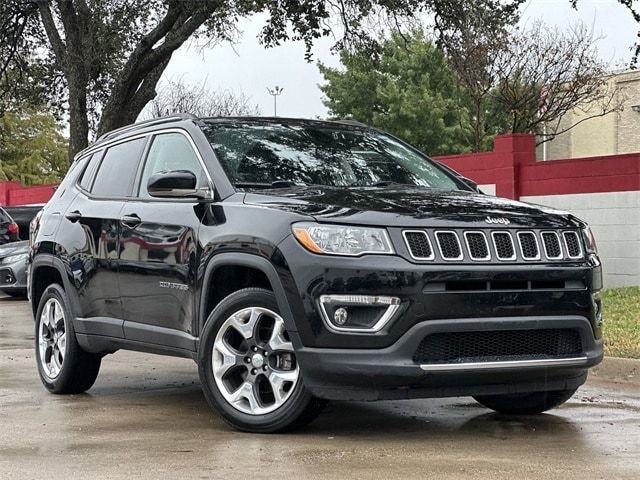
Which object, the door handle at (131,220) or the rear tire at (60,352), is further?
the rear tire at (60,352)

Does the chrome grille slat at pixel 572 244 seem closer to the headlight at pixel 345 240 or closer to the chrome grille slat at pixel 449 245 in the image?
the chrome grille slat at pixel 449 245

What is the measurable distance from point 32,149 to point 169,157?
60.0 m

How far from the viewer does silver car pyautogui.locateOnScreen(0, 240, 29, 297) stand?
687 inches

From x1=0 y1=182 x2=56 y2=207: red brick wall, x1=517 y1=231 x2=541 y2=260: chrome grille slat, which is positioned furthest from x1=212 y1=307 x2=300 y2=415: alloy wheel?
x1=0 y1=182 x2=56 y2=207: red brick wall

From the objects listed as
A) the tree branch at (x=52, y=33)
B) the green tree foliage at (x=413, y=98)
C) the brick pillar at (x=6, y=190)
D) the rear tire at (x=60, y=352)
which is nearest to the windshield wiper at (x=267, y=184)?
the rear tire at (x=60, y=352)

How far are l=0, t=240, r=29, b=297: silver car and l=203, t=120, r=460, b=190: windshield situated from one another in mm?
10800

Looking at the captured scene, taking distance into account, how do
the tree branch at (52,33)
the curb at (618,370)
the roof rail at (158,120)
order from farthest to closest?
the tree branch at (52,33)
the curb at (618,370)
the roof rail at (158,120)

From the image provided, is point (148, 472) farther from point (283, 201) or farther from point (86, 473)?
point (283, 201)

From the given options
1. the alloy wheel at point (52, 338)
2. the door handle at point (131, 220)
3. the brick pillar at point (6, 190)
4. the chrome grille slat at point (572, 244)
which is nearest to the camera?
the chrome grille slat at point (572, 244)

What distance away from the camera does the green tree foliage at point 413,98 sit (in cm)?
5325

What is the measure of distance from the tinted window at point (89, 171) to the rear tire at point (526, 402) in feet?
10.6

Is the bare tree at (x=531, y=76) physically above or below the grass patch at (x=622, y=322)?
above

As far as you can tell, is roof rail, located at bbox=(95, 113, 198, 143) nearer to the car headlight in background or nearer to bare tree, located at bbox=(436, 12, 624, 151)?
the car headlight in background

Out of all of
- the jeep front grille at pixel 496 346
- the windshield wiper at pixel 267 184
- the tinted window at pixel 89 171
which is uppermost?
the tinted window at pixel 89 171
